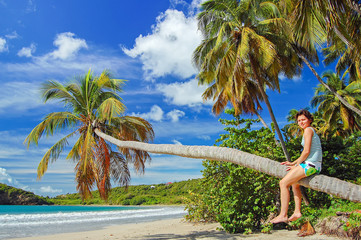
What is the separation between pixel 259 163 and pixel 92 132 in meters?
7.11

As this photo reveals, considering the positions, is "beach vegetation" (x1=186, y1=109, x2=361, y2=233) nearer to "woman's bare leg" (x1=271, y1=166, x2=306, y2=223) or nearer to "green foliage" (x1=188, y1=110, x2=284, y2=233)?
"green foliage" (x1=188, y1=110, x2=284, y2=233)

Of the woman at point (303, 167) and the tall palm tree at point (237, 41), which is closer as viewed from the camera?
the woman at point (303, 167)

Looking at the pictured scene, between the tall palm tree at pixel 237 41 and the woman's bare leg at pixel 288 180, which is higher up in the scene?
the tall palm tree at pixel 237 41

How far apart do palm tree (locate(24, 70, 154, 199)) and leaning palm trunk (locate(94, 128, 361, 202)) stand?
13.3ft

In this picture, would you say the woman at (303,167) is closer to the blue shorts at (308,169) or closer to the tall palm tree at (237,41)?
the blue shorts at (308,169)

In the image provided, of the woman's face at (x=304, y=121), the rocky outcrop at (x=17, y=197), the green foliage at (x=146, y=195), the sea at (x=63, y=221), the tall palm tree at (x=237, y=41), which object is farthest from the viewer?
the rocky outcrop at (x=17, y=197)

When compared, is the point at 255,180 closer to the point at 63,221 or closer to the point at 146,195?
the point at 63,221

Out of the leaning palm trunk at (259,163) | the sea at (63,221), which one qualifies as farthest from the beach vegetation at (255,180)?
the sea at (63,221)

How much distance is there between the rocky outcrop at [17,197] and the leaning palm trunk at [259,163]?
79119 mm

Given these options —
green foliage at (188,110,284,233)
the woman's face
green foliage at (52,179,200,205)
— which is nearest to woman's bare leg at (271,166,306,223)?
the woman's face

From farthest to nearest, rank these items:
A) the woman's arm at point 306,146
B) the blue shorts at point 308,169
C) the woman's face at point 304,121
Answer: the woman's face at point 304,121 → the woman's arm at point 306,146 → the blue shorts at point 308,169

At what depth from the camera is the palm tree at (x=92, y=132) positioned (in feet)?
27.7

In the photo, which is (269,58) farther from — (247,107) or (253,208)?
(247,107)

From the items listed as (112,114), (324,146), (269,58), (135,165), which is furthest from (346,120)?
(112,114)
